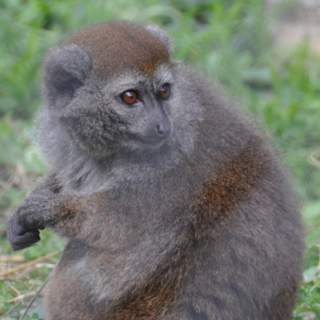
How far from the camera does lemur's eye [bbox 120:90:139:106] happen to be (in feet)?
20.6

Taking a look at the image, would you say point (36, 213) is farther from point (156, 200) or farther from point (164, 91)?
point (164, 91)

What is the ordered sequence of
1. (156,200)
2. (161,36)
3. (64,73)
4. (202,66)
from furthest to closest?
(202,66)
(161,36)
(64,73)
(156,200)

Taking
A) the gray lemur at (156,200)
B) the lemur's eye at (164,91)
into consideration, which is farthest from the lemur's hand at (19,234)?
the lemur's eye at (164,91)

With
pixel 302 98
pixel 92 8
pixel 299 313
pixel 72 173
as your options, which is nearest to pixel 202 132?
pixel 72 173

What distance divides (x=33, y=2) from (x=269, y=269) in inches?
239

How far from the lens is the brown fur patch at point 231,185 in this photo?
6.20 meters

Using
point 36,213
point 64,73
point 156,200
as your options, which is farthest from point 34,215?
point 64,73

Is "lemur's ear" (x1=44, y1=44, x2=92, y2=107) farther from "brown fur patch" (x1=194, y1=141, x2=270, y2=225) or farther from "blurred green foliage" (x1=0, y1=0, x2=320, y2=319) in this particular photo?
"blurred green foliage" (x1=0, y1=0, x2=320, y2=319)

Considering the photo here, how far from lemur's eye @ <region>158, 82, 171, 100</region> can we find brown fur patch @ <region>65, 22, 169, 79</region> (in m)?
0.11

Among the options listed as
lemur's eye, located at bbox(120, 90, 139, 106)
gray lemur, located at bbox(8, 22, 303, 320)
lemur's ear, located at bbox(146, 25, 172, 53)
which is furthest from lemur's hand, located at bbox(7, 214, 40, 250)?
lemur's ear, located at bbox(146, 25, 172, 53)

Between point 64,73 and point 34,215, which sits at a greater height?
point 64,73

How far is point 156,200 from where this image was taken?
6273 millimetres

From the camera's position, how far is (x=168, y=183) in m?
6.30

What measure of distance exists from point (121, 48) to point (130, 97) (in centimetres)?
28
